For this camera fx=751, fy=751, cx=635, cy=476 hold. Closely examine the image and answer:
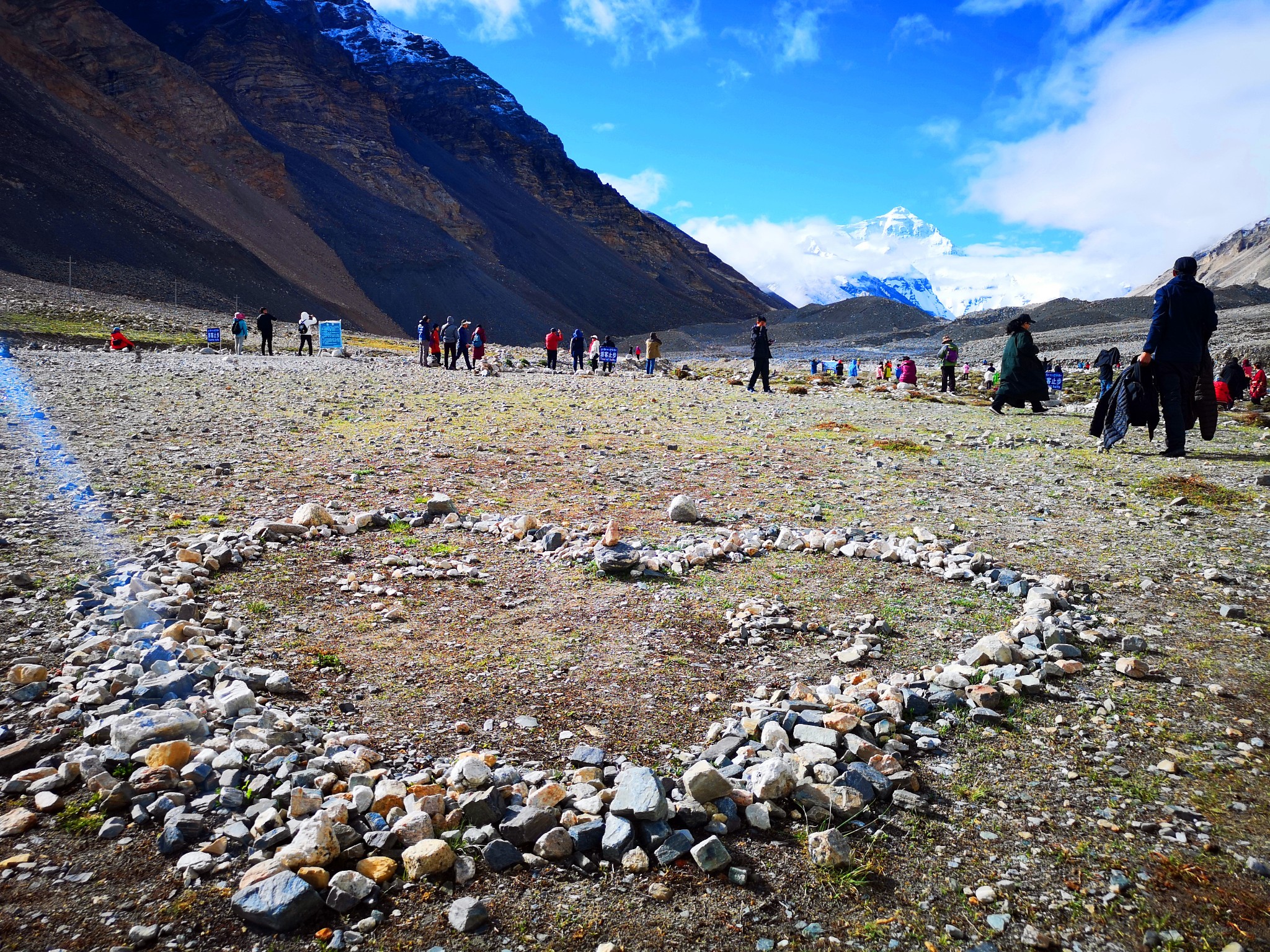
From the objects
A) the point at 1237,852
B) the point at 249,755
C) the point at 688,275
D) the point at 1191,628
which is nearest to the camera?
the point at 1237,852

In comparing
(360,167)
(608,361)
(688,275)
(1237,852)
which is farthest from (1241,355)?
(688,275)

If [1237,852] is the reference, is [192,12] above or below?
above

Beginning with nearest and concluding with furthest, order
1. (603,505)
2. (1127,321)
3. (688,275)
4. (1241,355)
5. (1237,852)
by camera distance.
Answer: (1237,852) < (603,505) < (1241,355) < (1127,321) < (688,275)

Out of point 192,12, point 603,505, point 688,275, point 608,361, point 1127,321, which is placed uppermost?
point 192,12

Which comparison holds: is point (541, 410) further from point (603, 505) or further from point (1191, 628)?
point (1191, 628)

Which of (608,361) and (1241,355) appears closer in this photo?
(608,361)

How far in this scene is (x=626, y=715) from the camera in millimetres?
4152

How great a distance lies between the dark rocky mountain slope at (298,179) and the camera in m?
65.1

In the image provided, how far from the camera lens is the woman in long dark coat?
15828mm

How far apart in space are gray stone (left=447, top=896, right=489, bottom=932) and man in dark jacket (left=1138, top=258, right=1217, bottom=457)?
10.9m

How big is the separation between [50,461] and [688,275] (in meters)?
155

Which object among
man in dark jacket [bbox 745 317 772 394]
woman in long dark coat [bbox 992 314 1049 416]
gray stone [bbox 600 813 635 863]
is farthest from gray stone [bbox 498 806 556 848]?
man in dark jacket [bbox 745 317 772 394]

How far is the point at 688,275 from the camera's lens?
157250 millimetres

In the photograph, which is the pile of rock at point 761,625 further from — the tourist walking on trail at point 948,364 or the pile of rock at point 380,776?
the tourist walking on trail at point 948,364
